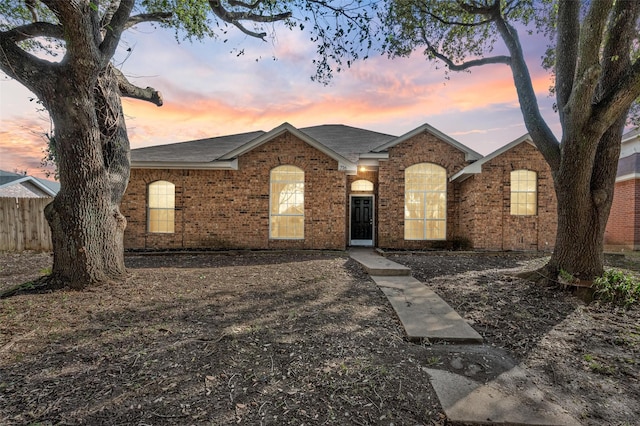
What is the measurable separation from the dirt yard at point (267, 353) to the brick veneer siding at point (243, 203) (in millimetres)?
4966

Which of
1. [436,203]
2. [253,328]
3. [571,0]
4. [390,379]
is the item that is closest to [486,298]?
[390,379]

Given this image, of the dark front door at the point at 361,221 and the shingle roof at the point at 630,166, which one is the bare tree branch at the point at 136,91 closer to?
the dark front door at the point at 361,221

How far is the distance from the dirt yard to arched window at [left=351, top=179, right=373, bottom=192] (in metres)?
7.19

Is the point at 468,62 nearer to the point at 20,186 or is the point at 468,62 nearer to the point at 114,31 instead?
the point at 114,31

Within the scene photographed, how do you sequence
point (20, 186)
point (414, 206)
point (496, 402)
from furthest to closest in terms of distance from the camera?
point (20, 186), point (414, 206), point (496, 402)

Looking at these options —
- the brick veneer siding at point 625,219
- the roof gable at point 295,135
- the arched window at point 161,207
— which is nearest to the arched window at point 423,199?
the roof gable at point 295,135

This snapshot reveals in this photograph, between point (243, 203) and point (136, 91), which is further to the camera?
point (243, 203)

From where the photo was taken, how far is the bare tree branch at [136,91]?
6746mm

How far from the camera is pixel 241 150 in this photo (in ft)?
33.9

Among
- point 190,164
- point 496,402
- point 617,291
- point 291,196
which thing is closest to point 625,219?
point 617,291

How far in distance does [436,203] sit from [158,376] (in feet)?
36.4

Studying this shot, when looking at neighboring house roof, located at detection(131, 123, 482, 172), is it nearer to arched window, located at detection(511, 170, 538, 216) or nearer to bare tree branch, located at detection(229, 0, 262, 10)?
arched window, located at detection(511, 170, 538, 216)

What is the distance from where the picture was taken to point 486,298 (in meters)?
5.22

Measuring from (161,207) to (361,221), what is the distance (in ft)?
25.9
